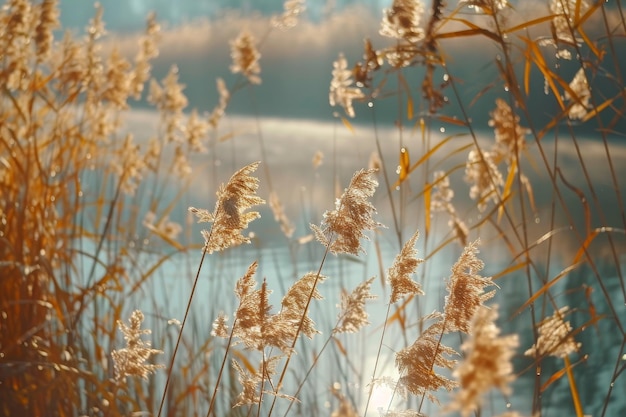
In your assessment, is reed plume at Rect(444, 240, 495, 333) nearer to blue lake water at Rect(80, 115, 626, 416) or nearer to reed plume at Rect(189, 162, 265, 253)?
reed plume at Rect(189, 162, 265, 253)

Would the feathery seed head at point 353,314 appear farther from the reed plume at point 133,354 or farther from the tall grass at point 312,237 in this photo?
the reed plume at point 133,354

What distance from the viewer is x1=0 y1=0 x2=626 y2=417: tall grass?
1302 millimetres

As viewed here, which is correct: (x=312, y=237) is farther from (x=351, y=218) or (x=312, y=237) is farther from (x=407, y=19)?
(x=351, y=218)

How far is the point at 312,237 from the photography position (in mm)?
2924

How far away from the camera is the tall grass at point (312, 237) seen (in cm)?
130

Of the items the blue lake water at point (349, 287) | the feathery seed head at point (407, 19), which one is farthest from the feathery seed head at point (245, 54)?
the feathery seed head at point (407, 19)

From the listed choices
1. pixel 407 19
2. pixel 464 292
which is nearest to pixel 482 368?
pixel 464 292

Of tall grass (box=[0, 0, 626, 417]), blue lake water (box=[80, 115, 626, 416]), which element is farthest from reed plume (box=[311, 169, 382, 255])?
blue lake water (box=[80, 115, 626, 416])

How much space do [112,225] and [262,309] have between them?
2.16m

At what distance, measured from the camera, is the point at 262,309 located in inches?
50.4

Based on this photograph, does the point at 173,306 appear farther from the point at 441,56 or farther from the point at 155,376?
the point at 441,56

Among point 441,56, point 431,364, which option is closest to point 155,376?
point 441,56

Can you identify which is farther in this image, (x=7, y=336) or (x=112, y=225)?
(x=112, y=225)

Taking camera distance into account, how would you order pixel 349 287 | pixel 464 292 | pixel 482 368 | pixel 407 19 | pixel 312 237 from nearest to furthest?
pixel 482 368, pixel 464 292, pixel 407 19, pixel 312 237, pixel 349 287
